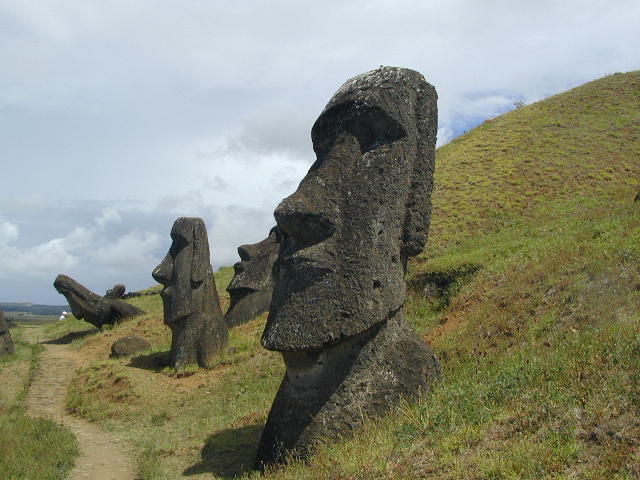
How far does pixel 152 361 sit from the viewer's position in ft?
49.1

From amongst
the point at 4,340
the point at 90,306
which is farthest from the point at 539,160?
the point at 4,340

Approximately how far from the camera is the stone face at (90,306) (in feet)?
67.8

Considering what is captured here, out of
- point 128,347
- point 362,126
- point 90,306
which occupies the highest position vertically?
point 362,126

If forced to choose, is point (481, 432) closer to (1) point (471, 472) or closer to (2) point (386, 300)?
(1) point (471, 472)

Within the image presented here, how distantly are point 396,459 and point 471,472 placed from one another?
825mm

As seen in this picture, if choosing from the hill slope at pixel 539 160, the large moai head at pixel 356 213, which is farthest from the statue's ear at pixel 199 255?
the large moai head at pixel 356 213

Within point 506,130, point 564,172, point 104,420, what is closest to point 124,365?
point 104,420

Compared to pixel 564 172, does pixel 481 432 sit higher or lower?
lower

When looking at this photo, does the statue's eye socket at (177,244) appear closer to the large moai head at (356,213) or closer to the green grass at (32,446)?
the green grass at (32,446)

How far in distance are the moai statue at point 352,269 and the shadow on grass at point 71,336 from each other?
16.8m

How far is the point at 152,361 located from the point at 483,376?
10194mm

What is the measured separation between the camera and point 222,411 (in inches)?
388

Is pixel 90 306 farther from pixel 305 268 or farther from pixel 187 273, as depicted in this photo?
pixel 305 268

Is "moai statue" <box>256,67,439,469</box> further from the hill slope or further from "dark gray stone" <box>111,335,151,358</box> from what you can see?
the hill slope
